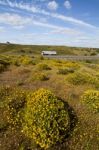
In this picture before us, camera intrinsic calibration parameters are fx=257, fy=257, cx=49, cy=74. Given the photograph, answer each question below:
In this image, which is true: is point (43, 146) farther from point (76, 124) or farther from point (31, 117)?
point (76, 124)

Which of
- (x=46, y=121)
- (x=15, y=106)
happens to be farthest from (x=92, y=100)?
(x=15, y=106)

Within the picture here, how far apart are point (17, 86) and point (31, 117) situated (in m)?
6.62

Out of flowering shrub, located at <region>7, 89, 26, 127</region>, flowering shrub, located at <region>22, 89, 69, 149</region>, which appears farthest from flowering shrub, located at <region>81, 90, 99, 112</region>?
flowering shrub, located at <region>7, 89, 26, 127</region>

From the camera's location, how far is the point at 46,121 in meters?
11.5

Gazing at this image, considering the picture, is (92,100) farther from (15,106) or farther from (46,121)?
(15,106)

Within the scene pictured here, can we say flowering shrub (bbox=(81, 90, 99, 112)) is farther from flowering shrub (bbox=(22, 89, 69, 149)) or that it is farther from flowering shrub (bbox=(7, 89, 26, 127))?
flowering shrub (bbox=(7, 89, 26, 127))

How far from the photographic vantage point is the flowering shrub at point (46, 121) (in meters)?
11.2

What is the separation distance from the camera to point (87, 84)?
19.7 metres

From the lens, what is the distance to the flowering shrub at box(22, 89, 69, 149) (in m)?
11.2

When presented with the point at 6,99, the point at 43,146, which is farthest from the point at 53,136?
the point at 6,99

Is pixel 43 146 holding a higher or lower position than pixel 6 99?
lower

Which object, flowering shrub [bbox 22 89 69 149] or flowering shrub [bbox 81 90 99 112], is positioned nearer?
flowering shrub [bbox 22 89 69 149]

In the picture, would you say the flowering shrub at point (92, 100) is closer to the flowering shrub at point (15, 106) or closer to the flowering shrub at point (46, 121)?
the flowering shrub at point (46, 121)

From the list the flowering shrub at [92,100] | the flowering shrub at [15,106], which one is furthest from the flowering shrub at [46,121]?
the flowering shrub at [92,100]
